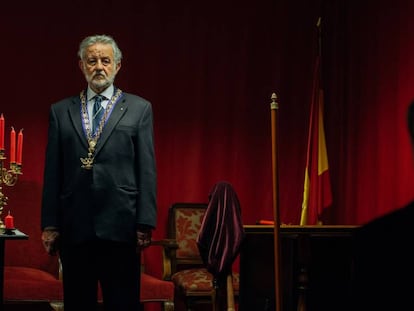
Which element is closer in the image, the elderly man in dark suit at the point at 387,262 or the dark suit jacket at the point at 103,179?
Result: the elderly man in dark suit at the point at 387,262

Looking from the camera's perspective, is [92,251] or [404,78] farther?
[404,78]

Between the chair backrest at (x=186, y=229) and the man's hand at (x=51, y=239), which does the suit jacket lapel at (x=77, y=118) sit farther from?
the chair backrest at (x=186, y=229)

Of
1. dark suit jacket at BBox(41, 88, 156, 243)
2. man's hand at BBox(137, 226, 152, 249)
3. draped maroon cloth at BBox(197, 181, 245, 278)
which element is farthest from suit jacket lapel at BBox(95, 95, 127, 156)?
draped maroon cloth at BBox(197, 181, 245, 278)

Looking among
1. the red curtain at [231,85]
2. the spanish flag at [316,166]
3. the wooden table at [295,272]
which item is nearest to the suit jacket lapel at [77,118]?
the wooden table at [295,272]

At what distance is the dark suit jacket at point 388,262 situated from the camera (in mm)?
1351

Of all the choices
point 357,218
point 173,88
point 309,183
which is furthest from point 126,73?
point 357,218

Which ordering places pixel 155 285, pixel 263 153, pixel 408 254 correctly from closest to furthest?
pixel 408 254, pixel 155 285, pixel 263 153

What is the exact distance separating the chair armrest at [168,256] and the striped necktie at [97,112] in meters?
1.88

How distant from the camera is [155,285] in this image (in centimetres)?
457

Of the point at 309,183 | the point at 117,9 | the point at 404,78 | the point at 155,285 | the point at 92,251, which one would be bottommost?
the point at 155,285

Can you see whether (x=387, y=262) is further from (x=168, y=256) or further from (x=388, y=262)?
(x=168, y=256)

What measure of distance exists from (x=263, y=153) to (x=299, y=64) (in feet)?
2.50

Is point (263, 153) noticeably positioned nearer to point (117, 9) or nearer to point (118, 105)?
point (117, 9)

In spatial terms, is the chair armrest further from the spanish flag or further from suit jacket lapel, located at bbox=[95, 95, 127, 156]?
suit jacket lapel, located at bbox=[95, 95, 127, 156]
